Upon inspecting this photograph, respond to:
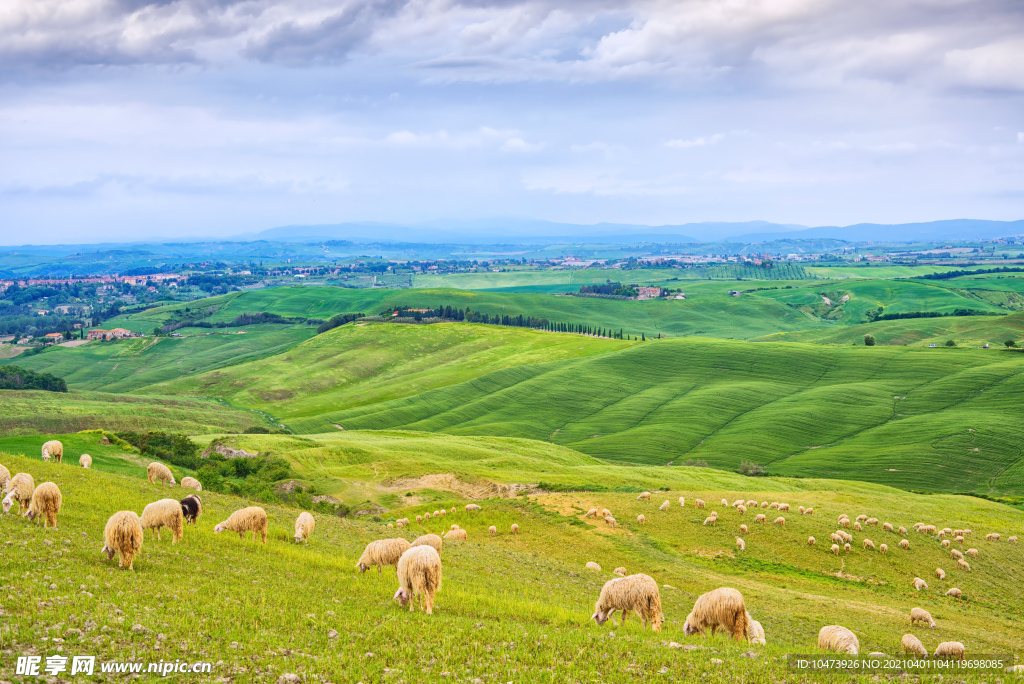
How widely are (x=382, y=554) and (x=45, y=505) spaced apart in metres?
9.94

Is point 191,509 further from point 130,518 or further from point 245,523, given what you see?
point 130,518

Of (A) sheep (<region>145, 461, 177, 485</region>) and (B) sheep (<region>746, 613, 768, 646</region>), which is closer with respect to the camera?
(B) sheep (<region>746, 613, 768, 646</region>)

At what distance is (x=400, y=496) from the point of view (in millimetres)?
47500

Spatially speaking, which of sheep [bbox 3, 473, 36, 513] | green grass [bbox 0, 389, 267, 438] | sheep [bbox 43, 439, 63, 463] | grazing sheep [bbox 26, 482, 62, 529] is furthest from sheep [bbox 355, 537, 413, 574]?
green grass [bbox 0, 389, 267, 438]

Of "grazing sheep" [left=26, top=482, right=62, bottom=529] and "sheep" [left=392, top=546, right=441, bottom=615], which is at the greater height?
"grazing sheep" [left=26, top=482, right=62, bottom=529]

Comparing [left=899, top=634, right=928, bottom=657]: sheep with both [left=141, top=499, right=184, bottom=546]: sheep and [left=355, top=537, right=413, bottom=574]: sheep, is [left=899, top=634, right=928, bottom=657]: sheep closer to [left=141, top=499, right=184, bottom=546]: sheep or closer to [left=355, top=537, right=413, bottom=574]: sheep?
[left=355, top=537, right=413, bottom=574]: sheep

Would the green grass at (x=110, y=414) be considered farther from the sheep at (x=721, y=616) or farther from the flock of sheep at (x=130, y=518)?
the sheep at (x=721, y=616)

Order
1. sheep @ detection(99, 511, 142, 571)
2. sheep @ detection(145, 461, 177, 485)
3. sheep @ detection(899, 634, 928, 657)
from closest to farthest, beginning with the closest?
sheep @ detection(99, 511, 142, 571) → sheep @ detection(899, 634, 928, 657) → sheep @ detection(145, 461, 177, 485)

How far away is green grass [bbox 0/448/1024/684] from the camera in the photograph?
1212 cm

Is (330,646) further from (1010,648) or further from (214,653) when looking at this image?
(1010,648)

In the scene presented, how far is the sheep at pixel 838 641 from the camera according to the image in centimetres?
1688

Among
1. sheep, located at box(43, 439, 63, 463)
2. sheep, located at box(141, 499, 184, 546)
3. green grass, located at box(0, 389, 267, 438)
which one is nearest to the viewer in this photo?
sheep, located at box(141, 499, 184, 546)

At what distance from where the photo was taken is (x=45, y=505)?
18281 mm

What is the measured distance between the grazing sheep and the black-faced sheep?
538 cm
